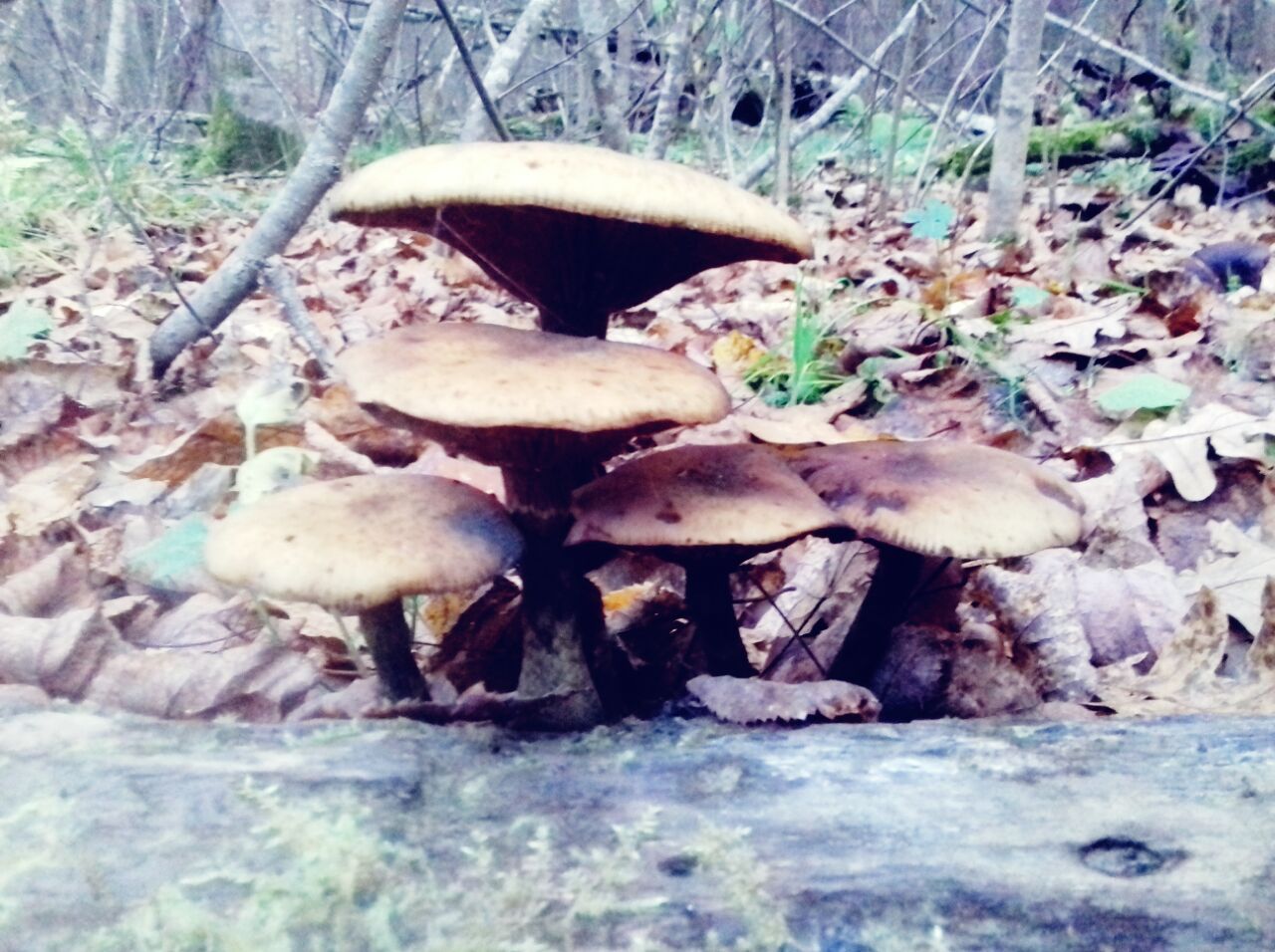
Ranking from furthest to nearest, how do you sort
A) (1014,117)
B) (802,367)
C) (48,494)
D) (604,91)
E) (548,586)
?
1. (604,91)
2. (1014,117)
3. (802,367)
4. (48,494)
5. (548,586)

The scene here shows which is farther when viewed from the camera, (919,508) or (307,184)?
(307,184)

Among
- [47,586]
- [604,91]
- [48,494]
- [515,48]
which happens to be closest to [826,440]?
[47,586]

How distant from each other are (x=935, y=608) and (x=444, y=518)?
42.3 inches

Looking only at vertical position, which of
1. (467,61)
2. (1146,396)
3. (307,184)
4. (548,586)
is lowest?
(548,586)

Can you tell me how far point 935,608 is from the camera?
216 cm

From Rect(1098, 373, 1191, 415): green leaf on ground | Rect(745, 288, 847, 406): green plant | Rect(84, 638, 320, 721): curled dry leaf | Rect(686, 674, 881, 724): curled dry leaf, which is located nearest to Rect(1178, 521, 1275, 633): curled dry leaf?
Rect(1098, 373, 1191, 415): green leaf on ground

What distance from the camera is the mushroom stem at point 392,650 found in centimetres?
170

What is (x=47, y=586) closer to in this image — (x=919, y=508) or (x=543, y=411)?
(x=543, y=411)

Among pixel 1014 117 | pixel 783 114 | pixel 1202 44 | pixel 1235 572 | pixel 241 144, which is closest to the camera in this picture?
pixel 1235 572

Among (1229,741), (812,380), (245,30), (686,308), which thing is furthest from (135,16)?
(1229,741)

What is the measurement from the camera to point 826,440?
9.53ft

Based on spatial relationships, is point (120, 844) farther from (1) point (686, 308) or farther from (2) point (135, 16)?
(2) point (135, 16)

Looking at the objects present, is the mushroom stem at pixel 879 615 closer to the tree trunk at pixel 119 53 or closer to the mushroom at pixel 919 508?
the mushroom at pixel 919 508

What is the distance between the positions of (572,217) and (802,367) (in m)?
1.74
